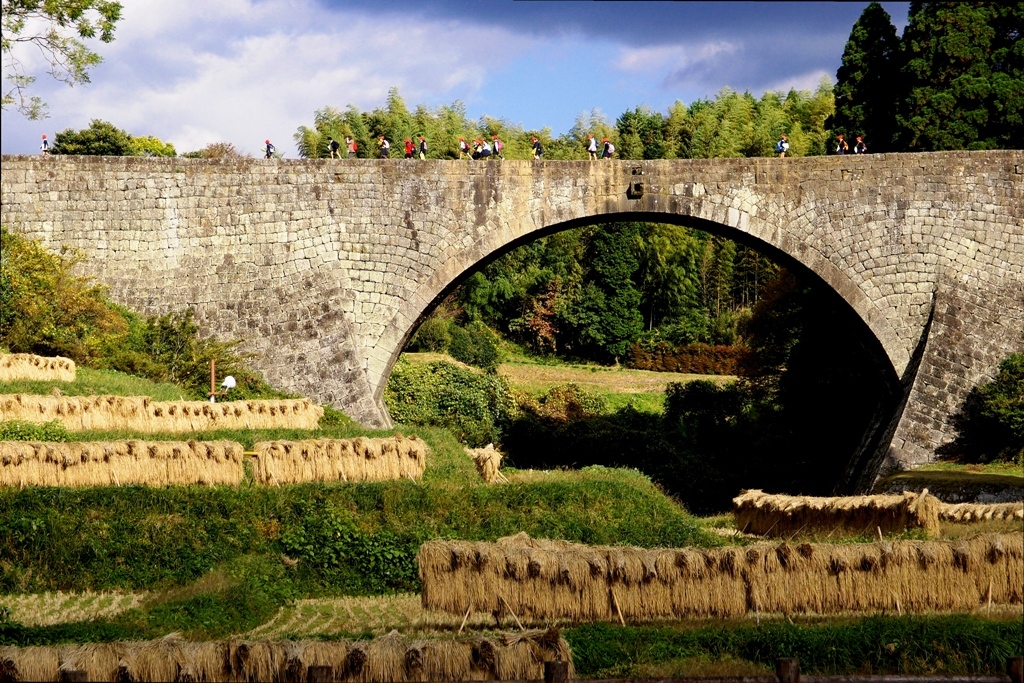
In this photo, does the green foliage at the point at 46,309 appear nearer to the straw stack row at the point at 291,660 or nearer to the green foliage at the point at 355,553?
the green foliage at the point at 355,553

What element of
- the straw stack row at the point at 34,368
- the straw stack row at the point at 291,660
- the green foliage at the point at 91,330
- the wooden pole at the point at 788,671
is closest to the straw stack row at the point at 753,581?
the straw stack row at the point at 291,660

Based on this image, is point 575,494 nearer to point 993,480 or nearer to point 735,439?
point 993,480

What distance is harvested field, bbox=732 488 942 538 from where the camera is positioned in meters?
18.7

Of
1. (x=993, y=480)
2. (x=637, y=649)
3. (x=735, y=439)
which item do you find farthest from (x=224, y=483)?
(x=735, y=439)

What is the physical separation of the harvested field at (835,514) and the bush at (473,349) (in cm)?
2669

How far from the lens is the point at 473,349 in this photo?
49.7 meters

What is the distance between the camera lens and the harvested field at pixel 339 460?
20.9 m

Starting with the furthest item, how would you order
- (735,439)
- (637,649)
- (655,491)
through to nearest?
(735,439) → (655,491) → (637,649)

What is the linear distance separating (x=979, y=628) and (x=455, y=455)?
40.6 ft

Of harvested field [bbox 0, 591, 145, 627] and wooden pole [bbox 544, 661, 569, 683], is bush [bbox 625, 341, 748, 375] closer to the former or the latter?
harvested field [bbox 0, 591, 145, 627]

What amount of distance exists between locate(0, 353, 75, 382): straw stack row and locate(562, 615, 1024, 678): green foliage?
14.8 meters

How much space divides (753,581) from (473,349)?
3462 centimetres

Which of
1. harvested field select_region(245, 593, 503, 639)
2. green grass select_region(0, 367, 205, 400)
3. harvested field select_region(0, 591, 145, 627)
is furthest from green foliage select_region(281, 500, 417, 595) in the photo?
green grass select_region(0, 367, 205, 400)

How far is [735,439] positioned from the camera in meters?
44.8
